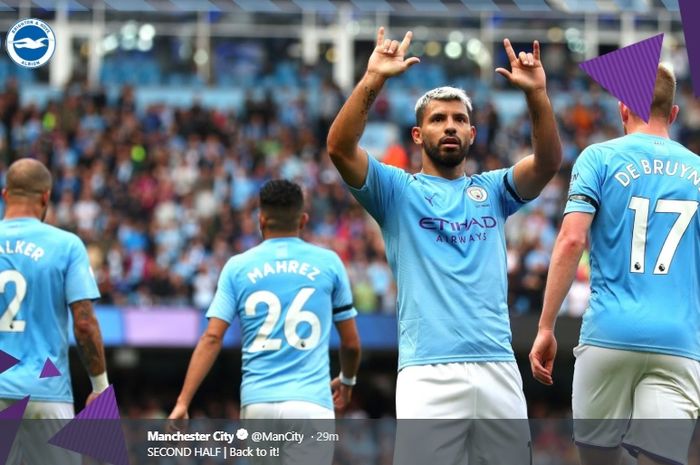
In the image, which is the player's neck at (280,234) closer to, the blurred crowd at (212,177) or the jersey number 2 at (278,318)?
the jersey number 2 at (278,318)

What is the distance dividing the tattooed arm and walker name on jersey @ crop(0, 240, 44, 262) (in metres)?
0.36

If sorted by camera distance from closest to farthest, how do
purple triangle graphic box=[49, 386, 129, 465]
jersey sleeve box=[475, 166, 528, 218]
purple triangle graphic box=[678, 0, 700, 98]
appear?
1. jersey sleeve box=[475, 166, 528, 218]
2. purple triangle graphic box=[678, 0, 700, 98]
3. purple triangle graphic box=[49, 386, 129, 465]

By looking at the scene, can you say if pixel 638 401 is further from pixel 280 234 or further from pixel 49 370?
pixel 49 370

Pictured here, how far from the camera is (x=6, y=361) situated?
774 centimetres

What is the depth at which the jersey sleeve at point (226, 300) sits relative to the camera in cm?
803

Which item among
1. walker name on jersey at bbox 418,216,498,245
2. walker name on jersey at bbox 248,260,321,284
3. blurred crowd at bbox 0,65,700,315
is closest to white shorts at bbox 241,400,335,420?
walker name on jersey at bbox 248,260,321,284

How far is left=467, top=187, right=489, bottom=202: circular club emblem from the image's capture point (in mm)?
6859

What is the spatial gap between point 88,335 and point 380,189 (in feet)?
7.13

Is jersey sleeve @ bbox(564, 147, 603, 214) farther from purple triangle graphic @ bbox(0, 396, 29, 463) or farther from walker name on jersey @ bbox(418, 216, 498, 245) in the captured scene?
purple triangle graphic @ bbox(0, 396, 29, 463)

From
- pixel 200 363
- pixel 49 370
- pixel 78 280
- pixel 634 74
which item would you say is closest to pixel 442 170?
pixel 634 74

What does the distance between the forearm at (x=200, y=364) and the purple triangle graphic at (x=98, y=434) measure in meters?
0.44

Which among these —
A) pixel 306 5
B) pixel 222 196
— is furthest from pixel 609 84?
pixel 306 5

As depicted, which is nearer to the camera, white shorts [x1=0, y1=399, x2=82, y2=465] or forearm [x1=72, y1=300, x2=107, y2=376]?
white shorts [x1=0, y1=399, x2=82, y2=465]

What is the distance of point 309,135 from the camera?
25.6 meters
